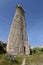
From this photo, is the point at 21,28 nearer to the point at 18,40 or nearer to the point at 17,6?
the point at 18,40

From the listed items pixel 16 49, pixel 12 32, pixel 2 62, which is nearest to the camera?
pixel 2 62

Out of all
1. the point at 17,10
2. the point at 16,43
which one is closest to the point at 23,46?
the point at 16,43

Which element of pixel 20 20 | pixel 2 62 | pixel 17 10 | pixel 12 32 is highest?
pixel 17 10

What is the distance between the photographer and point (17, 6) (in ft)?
208

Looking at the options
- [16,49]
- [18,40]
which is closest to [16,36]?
[18,40]

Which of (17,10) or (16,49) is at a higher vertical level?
(17,10)

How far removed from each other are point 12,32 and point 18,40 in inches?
190

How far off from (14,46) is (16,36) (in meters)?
4.32

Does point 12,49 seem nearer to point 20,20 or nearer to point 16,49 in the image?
point 16,49

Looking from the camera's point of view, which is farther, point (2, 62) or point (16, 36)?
point (16, 36)

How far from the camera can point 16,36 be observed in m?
57.8

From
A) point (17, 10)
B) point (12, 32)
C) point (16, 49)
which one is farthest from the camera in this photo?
point (17, 10)

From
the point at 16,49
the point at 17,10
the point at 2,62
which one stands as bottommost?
the point at 2,62

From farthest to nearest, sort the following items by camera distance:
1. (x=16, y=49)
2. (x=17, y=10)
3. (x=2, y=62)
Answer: (x=17, y=10) → (x=16, y=49) → (x=2, y=62)
